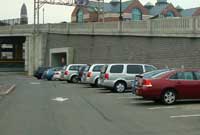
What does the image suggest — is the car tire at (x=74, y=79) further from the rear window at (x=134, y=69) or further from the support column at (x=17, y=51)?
the support column at (x=17, y=51)

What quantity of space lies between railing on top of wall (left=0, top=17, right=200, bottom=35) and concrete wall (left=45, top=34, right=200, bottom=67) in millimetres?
645

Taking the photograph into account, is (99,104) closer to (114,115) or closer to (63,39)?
(114,115)

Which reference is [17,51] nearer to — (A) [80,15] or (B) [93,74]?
(A) [80,15]

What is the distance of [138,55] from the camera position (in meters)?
44.8

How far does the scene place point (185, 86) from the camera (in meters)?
18.9

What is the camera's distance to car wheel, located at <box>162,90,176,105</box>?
18688mm

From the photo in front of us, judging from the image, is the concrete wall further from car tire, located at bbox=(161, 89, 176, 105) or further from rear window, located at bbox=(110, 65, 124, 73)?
car tire, located at bbox=(161, 89, 176, 105)

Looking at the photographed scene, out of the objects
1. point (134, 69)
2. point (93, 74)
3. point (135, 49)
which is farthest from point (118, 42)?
point (134, 69)

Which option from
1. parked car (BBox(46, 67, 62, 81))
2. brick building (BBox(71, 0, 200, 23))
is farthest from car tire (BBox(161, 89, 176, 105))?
brick building (BBox(71, 0, 200, 23))

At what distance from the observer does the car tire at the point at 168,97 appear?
18688 millimetres

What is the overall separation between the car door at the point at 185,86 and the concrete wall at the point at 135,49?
1580 centimetres

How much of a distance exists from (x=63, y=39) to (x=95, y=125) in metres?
53.4

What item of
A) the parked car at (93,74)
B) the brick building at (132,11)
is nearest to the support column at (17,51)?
the brick building at (132,11)

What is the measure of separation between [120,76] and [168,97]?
8.19 metres
